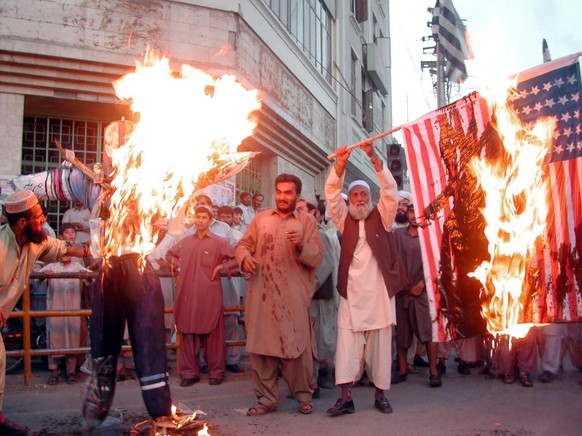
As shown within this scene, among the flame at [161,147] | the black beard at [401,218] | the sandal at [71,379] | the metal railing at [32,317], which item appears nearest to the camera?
the flame at [161,147]

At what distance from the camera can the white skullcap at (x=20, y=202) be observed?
4.25 metres

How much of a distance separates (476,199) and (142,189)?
2.55 metres

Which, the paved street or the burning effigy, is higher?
the burning effigy

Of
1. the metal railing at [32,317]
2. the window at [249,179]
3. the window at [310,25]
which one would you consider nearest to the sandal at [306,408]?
the metal railing at [32,317]

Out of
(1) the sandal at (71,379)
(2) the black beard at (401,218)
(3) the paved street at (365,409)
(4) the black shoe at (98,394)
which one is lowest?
(3) the paved street at (365,409)

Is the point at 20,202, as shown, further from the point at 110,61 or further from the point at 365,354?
the point at 110,61

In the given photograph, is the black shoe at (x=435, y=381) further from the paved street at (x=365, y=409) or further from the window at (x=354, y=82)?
the window at (x=354, y=82)

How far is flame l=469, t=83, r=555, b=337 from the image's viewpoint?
4461mm

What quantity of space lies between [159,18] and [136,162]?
19.1ft

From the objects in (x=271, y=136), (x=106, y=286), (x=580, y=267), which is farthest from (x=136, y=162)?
(x=271, y=136)

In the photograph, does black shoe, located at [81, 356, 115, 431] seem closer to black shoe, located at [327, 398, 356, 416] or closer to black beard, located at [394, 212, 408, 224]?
black shoe, located at [327, 398, 356, 416]

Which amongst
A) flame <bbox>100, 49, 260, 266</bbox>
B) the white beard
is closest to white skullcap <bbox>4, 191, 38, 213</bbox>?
flame <bbox>100, 49, 260, 266</bbox>

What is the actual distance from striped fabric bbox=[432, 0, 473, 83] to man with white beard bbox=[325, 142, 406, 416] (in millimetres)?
11370

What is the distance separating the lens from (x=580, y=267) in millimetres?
4387
